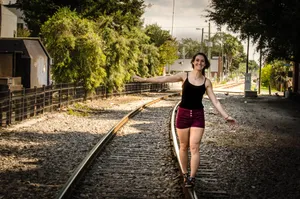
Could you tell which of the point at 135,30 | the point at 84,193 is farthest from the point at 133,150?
the point at 135,30

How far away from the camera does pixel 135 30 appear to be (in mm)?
36938

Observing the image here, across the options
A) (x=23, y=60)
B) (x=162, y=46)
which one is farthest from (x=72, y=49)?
(x=162, y=46)

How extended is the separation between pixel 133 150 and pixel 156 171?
2.15m

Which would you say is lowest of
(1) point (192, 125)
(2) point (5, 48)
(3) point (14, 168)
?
(3) point (14, 168)

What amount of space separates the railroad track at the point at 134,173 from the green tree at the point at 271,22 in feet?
35.4

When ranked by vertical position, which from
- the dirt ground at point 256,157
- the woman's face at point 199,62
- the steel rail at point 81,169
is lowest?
the dirt ground at point 256,157

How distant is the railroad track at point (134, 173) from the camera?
6328 mm

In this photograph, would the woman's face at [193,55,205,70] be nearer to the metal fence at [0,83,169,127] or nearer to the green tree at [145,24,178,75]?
the metal fence at [0,83,169,127]

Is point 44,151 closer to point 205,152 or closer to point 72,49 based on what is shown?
point 205,152

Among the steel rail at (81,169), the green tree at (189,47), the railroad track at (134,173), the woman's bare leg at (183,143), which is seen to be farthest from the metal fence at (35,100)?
the green tree at (189,47)

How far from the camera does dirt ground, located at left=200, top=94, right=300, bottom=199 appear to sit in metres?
6.94

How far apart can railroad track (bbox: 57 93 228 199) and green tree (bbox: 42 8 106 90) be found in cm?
1061

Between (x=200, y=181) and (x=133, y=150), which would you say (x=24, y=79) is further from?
(x=200, y=181)

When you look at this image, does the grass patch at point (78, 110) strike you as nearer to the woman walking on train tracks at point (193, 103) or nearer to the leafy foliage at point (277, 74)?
the woman walking on train tracks at point (193, 103)
